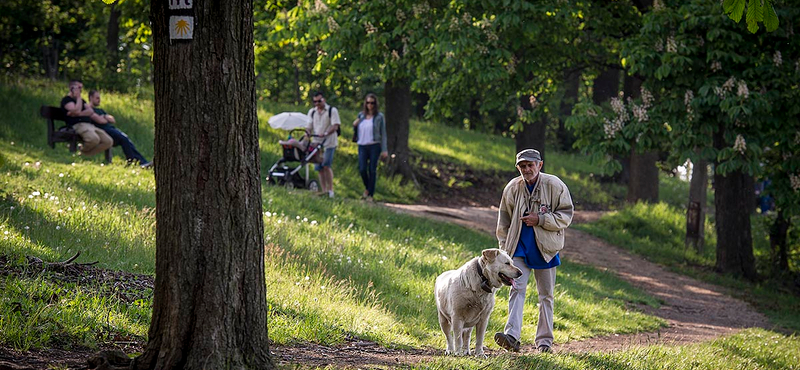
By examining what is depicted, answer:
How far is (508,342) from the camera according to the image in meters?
8.17

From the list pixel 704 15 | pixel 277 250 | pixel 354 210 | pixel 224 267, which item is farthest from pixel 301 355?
pixel 704 15

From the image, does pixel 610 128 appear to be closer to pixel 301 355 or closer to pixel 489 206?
pixel 489 206

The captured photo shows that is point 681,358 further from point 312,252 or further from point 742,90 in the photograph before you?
point 742,90

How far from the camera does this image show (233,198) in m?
5.12

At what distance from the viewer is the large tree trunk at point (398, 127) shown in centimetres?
2352

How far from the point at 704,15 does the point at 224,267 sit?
39.4ft

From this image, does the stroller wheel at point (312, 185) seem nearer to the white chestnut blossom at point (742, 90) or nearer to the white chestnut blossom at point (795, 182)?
the white chestnut blossom at point (742, 90)

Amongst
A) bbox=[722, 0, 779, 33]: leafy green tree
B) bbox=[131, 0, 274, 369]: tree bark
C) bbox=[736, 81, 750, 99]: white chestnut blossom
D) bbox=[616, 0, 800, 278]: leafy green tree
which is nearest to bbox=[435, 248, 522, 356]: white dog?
bbox=[131, 0, 274, 369]: tree bark

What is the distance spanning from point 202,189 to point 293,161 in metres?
14.0

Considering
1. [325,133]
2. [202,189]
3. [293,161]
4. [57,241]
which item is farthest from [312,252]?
[293,161]

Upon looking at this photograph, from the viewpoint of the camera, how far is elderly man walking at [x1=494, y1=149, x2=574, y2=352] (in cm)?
806

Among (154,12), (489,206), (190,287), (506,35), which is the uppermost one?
Result: (506,35)

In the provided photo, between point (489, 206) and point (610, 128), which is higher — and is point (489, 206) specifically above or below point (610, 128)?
below

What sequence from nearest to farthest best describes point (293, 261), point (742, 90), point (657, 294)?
1. point (293, 261)
2. point (742, 90)
3. point (657, 294)
